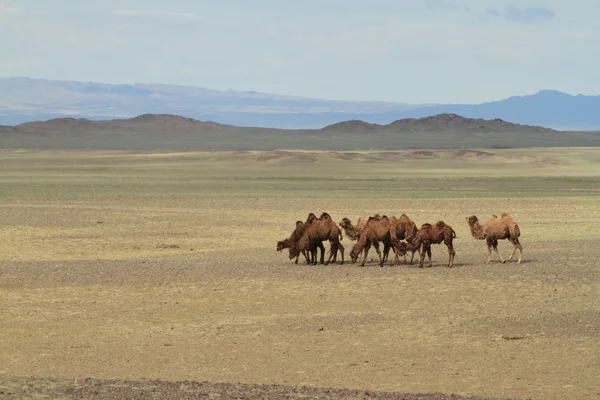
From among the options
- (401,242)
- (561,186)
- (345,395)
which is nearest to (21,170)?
(561,186)

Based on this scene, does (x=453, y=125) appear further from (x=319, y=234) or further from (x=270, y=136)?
(x=319, y=234)

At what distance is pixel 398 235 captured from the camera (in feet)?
67.4

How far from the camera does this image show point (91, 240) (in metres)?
→ 26.8

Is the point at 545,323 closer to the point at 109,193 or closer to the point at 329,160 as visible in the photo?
the point at 109,193

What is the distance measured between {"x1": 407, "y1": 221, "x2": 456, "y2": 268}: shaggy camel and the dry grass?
0.36m

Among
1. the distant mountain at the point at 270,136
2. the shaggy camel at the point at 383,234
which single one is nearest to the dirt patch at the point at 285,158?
the distant mountain at the point at 270,136

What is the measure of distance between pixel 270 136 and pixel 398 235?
4273 inches

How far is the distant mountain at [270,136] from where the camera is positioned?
366 ft

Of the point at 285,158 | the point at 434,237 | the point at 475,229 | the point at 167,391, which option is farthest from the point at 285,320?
the point at 285,158

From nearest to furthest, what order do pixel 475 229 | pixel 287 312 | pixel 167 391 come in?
pixel 167 391 < pixel 287 312 < pixel 475 229

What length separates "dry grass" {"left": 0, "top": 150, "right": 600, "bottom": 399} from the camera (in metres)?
12.3

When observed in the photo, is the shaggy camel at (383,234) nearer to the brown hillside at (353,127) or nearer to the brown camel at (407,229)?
the brown camel at (407,229)

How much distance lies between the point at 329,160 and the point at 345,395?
6651 cm

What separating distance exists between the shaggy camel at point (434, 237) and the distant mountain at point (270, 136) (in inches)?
3384
